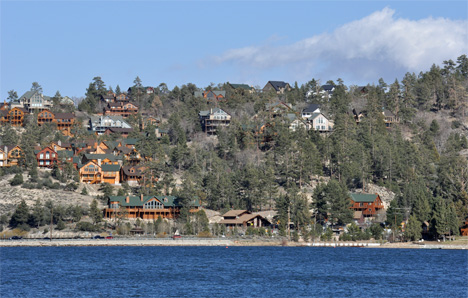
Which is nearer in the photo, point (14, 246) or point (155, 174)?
point (14, 246)

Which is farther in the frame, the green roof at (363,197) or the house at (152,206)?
the green roof at (363,197)

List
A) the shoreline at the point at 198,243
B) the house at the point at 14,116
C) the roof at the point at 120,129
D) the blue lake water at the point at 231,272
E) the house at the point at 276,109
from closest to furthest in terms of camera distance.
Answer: the blue lake water at the point at 231,272 → the shoreline at the point at 198,243 → the house at the point at 276,109 → the roof at the point at 120,129 → the house at the point at 14,116

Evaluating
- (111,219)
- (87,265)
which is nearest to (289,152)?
(111,219)

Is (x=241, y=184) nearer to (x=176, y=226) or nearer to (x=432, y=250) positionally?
(x=176, y=226)

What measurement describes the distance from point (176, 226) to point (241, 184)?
577 inches

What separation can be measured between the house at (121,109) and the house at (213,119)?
22.9 metres

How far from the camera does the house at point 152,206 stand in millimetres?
124250

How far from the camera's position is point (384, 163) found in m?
140

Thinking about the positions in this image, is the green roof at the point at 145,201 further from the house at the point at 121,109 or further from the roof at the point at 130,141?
the house at the point at 121,109

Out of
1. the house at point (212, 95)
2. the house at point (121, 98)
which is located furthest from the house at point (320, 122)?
the house at point (121, 98)

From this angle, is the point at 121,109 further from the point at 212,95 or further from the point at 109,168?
the point at 109,168

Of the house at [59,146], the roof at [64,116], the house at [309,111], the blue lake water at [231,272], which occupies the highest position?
the house at [309,111]

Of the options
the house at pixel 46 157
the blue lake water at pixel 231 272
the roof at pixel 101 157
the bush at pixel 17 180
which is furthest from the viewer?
the roof at pixel 101 157

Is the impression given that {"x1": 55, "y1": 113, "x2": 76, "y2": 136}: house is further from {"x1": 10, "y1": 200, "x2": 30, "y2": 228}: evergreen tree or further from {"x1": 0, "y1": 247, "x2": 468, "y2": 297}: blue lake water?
{"x1": 0, "y1": 247, "x2": 468, "y2": 297}: blue lake water
